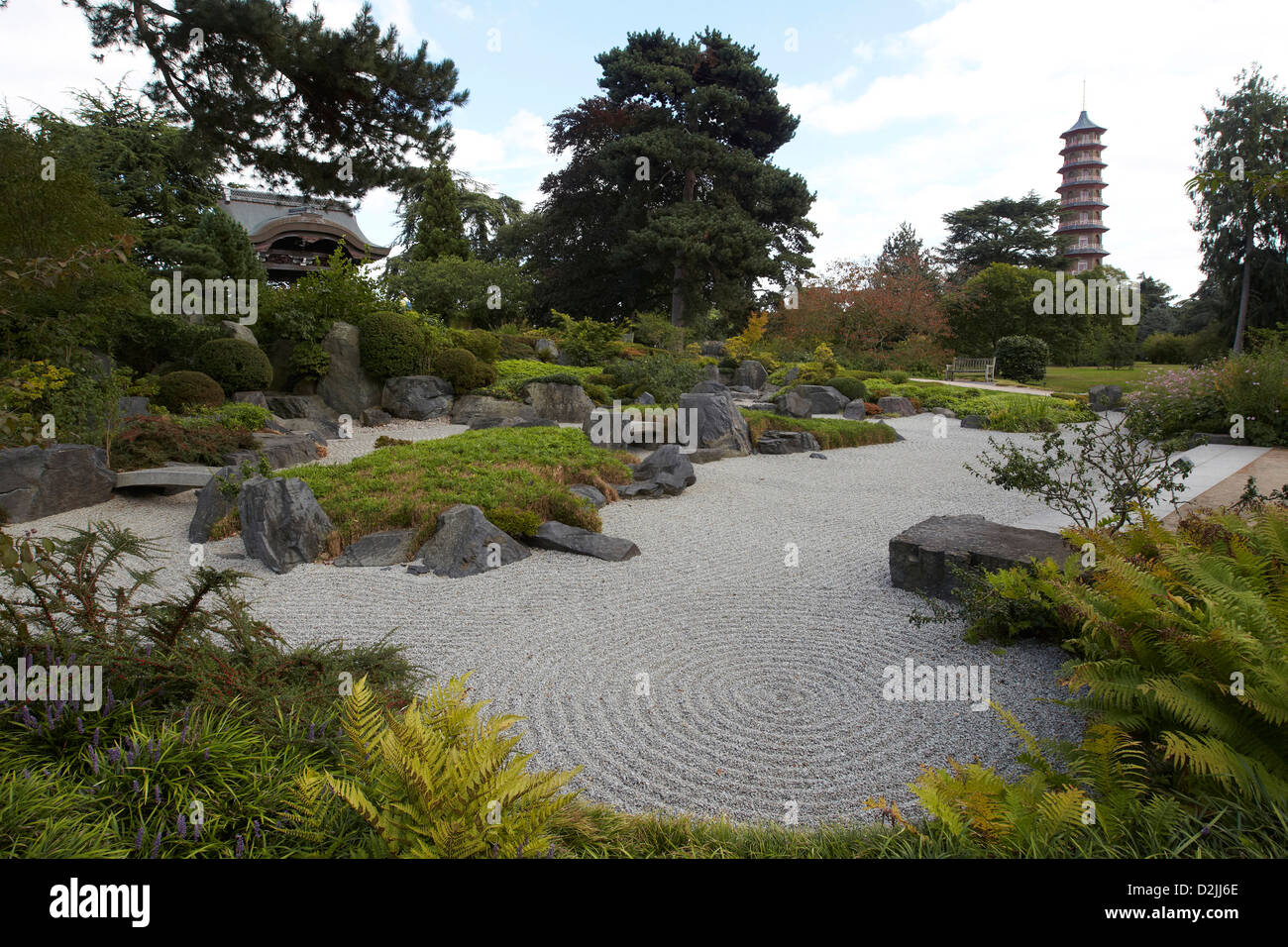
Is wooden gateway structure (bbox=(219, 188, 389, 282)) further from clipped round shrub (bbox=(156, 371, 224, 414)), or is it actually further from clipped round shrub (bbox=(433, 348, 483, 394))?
clipped round shrub (bbox=(156, 371, 224, 414))

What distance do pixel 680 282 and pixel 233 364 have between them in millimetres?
17879

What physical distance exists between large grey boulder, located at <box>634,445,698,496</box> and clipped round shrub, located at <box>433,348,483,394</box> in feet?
20.2

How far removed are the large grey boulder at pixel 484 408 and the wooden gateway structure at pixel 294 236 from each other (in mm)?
10739

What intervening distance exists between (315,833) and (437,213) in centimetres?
2676

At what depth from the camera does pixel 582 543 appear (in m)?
6.22

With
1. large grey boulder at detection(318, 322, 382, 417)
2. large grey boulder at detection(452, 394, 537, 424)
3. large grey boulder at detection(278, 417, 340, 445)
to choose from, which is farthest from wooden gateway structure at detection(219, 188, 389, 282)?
large grey boulder at detection(278, 417, 340, 445)

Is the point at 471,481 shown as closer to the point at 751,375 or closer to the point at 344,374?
the point at 344,374

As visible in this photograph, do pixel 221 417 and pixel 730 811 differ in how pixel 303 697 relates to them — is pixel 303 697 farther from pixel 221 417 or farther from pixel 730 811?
pixel 221 417

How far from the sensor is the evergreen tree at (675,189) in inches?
989

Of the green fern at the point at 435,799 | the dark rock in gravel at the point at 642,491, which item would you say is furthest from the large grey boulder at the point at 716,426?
the green fern at the point at 435,799

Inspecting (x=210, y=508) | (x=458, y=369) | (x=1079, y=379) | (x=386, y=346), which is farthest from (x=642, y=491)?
(x=1079, y=379)

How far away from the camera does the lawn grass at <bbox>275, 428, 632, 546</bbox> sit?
6.44 metres

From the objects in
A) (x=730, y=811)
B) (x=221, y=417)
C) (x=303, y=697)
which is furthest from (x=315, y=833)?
(x=221, y=417)

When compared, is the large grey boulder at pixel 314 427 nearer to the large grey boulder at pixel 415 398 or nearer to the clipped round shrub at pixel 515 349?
the large grey boulder at pixel 415 398
